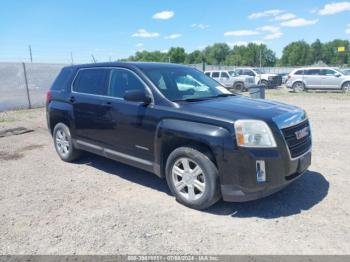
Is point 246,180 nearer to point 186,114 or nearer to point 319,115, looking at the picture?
point 186,114

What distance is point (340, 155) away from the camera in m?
6.37

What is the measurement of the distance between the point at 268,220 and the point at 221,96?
1.98 meters

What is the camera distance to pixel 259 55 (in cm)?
10831

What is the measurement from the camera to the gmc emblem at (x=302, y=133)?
163 inches

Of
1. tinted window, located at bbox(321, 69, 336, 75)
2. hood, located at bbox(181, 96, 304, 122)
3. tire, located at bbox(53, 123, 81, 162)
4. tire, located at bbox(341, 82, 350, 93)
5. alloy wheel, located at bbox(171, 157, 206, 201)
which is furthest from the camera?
tinted window, located at bbox(321, 69, 336, 75)

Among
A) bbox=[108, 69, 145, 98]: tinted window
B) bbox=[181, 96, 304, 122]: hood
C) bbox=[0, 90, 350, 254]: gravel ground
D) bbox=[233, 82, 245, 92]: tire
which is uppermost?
bbox=[108, 69, 145, 98]: tinted window

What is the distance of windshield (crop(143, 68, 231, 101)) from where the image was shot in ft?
15.3

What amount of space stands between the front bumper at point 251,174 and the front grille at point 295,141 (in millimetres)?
157

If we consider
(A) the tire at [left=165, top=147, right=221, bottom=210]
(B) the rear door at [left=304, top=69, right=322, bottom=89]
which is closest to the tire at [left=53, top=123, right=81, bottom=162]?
(A) the tire at [left=165, top=147, right=221, bottom=210]

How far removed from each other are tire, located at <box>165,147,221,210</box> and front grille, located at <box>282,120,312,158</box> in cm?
93

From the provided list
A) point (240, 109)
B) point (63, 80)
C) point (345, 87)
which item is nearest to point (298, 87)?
point (345, 87)

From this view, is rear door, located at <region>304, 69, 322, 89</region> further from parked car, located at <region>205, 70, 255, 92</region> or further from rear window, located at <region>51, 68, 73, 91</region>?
rear window, located at <region>51, 68, 73, 91</region>

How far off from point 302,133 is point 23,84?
1484 centimetres

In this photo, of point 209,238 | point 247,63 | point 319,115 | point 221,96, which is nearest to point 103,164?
point 221,96
